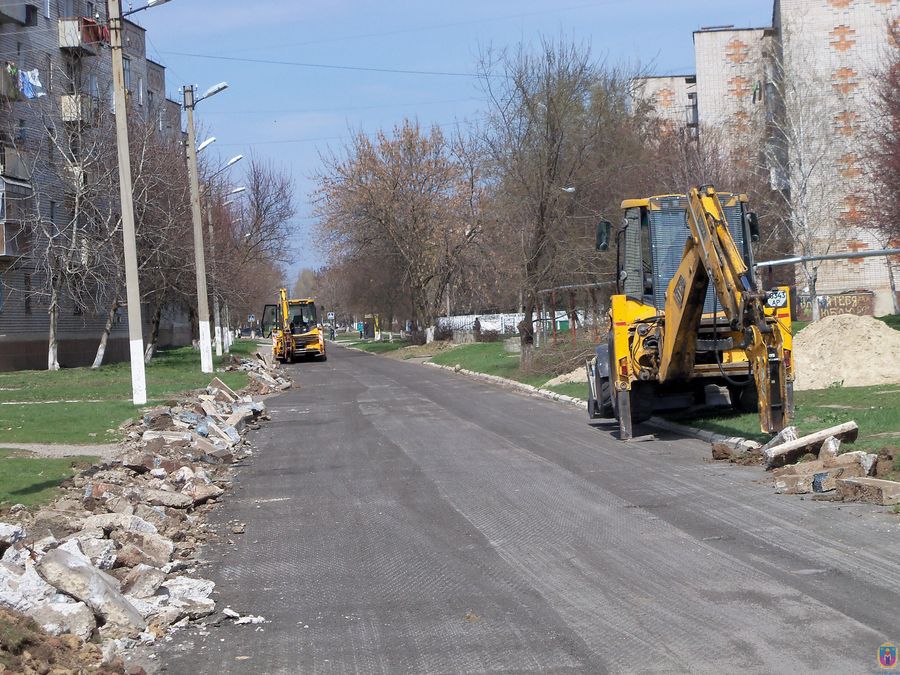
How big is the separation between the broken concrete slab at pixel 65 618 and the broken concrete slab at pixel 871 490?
23.6 ft

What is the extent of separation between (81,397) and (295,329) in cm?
2658

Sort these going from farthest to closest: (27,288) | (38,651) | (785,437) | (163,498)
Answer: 1. (27,288)
2. (785,437)
3. (163,498)
4. (38,651)

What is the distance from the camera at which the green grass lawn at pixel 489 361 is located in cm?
3234

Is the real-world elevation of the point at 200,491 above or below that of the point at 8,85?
below

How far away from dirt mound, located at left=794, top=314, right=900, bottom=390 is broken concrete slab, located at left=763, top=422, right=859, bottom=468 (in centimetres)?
917

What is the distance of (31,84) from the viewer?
42156 millimetres

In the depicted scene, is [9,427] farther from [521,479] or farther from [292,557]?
[292,557]

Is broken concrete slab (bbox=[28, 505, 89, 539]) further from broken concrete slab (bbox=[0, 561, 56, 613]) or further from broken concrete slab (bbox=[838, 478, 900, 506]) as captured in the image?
broken concrete slab (bbox=[838, 478, 900, 506])

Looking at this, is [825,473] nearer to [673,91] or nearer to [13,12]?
[13,12]

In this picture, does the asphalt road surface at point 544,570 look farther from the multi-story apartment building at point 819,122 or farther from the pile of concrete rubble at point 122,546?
the multi-story apartment building at point 819,122

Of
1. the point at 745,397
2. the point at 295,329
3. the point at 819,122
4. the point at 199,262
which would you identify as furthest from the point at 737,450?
the point at 295,329

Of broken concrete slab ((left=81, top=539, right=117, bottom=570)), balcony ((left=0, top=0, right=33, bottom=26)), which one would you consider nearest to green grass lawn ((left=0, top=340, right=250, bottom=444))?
broken concrete slab ((left=81, top=539, right=117, bottom=570))

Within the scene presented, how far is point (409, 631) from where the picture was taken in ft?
21.5

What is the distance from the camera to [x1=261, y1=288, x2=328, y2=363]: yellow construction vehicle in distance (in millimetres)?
54031
